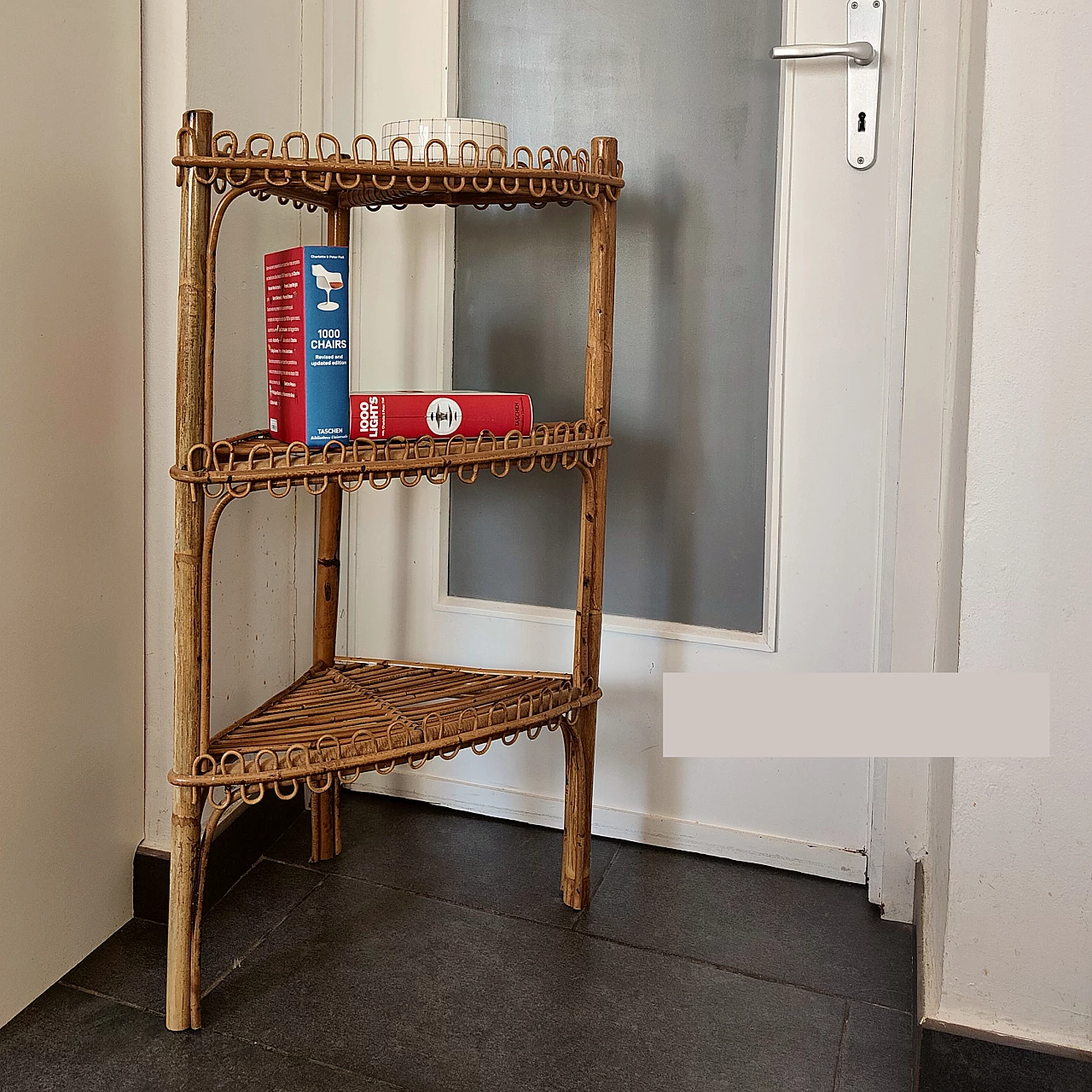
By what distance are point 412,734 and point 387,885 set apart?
15.3 inches

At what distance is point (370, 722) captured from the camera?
1332mm

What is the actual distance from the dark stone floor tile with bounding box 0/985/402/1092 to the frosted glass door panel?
2.53 ft

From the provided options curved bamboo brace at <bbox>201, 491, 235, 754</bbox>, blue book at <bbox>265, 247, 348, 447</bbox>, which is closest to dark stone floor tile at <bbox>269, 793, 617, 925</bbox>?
curved bamboo brace at <bbox>201, 491, 235, 754</bbox>

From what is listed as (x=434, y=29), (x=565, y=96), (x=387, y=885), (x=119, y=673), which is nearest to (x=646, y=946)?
(x=387, y=885)

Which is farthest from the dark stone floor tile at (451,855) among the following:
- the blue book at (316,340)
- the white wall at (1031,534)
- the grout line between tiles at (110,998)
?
the blue book at (316,340)

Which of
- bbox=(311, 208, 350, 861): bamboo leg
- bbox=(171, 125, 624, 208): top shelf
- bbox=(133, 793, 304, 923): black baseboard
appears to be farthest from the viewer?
bbox=(311, 208, 350, 861): bamboo leg

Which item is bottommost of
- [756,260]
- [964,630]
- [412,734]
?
[412,734]

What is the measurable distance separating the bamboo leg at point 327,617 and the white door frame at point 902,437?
34cm

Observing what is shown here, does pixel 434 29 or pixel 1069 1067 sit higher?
pixel 434 29

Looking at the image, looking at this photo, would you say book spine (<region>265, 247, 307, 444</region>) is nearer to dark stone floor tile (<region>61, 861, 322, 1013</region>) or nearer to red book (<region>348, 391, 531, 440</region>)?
red book (<region>348, 391, 531, 440</region>)

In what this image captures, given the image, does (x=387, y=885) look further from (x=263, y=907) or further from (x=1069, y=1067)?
(x=1069, y=1067)

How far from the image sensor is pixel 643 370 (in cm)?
162

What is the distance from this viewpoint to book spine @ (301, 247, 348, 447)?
3.88 feet

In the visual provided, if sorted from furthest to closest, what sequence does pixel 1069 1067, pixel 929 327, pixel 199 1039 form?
pixel 929 327 < pixel 199 1039 < pixel 1069 1067
